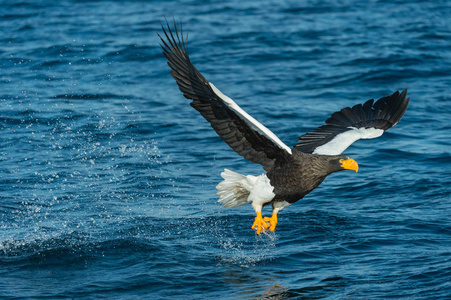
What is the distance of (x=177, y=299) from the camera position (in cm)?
666

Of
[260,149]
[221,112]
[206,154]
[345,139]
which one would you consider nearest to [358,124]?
[345,139]

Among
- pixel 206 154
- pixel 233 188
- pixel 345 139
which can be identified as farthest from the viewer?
pixel 206 154

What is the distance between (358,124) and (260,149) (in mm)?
1970

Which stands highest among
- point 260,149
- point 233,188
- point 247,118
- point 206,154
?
point 247,118

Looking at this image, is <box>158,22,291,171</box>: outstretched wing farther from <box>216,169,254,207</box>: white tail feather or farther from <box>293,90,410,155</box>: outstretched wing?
<box>293,90,410,155</box>: outstretched wing

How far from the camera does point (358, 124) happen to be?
28.3ft

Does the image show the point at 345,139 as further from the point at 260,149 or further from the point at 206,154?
the point at 206,154

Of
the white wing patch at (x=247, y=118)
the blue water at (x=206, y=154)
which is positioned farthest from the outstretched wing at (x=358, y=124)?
the white wing patch at (x=247, y=118)

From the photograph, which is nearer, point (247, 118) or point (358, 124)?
point (247, 118)

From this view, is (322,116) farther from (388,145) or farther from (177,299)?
(177,299)

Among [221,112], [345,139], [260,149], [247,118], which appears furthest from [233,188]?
[345,139]

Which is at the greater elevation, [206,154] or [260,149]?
[260,149]

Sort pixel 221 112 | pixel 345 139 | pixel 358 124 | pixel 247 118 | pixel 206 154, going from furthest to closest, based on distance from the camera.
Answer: pixel 206 154 < pixel 358 124 < pixel 345 139 < pixel 221 112 < pixel 247 118

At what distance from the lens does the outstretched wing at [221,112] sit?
6.38 m
